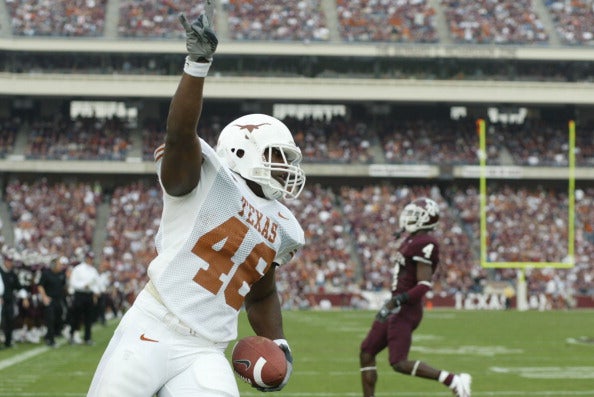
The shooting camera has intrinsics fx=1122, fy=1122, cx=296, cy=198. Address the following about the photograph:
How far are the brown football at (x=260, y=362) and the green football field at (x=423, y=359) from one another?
19.5ft

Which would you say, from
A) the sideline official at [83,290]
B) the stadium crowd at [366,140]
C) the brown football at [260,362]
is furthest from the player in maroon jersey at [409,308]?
the stadium crowd at [366,140]

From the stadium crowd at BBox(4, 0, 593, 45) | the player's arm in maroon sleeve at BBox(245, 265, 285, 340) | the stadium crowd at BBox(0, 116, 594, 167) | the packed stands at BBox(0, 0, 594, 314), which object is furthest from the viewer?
the stadium crowd at BBox(4, 0, 593, 45)

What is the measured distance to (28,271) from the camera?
59.3ft

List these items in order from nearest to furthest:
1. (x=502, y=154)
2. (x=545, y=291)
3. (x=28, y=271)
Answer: (x=28, y=271)
(x=545, y=291)
(x=502, y=154)

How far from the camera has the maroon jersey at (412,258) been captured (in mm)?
8938

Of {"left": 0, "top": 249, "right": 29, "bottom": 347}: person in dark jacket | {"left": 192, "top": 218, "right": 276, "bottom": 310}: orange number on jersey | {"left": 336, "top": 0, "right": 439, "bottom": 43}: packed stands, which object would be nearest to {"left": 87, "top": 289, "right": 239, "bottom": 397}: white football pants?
{"left": 192, "top": 218, "right": 276, "bottom": 310}: orange number on jersey

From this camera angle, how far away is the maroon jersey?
894cm

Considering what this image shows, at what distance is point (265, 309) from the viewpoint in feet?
15.7

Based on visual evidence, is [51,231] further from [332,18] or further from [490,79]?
[490,79]

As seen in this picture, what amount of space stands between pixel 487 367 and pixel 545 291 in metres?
22.3

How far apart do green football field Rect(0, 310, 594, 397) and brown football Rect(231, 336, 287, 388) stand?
593 centimetres

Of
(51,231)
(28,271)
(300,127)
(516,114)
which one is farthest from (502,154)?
(28,271)

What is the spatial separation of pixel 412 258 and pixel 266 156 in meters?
4.71

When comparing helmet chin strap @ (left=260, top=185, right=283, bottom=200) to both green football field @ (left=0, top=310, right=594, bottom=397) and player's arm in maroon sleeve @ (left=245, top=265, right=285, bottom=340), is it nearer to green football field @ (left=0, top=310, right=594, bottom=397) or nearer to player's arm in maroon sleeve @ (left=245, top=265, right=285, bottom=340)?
player's arm in maroon sleeve @ (left=245, top=265, right=285, bottom=340)
